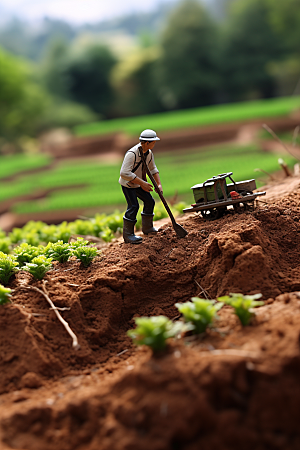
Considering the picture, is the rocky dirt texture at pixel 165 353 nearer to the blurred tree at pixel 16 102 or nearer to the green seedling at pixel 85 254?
the green seedling at pixel 85 254

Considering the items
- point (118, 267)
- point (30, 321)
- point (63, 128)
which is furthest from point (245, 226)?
point (63, 128)

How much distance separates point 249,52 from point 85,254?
41.7 m

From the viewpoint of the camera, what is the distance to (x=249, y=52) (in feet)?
133

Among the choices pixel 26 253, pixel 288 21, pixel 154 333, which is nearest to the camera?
pixel 154 333

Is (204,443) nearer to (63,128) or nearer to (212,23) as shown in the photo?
(63,128)

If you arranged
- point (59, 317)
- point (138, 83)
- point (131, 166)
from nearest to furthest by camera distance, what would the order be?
point (59, 317) → point (131, 166) → point (138, 83)

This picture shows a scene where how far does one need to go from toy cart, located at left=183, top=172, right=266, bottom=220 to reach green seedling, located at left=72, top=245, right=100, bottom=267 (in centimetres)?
125

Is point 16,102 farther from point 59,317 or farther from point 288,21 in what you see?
point 59,317

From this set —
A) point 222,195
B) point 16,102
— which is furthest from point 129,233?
point 16,102

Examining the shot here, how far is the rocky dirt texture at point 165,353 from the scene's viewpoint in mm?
2492

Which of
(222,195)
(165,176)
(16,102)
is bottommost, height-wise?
(222,195)

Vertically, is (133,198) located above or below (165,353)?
above

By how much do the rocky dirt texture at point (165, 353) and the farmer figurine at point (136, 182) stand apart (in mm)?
227

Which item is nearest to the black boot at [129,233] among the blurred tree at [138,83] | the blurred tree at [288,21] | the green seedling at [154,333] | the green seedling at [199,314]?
the green seedling at [199,314]
